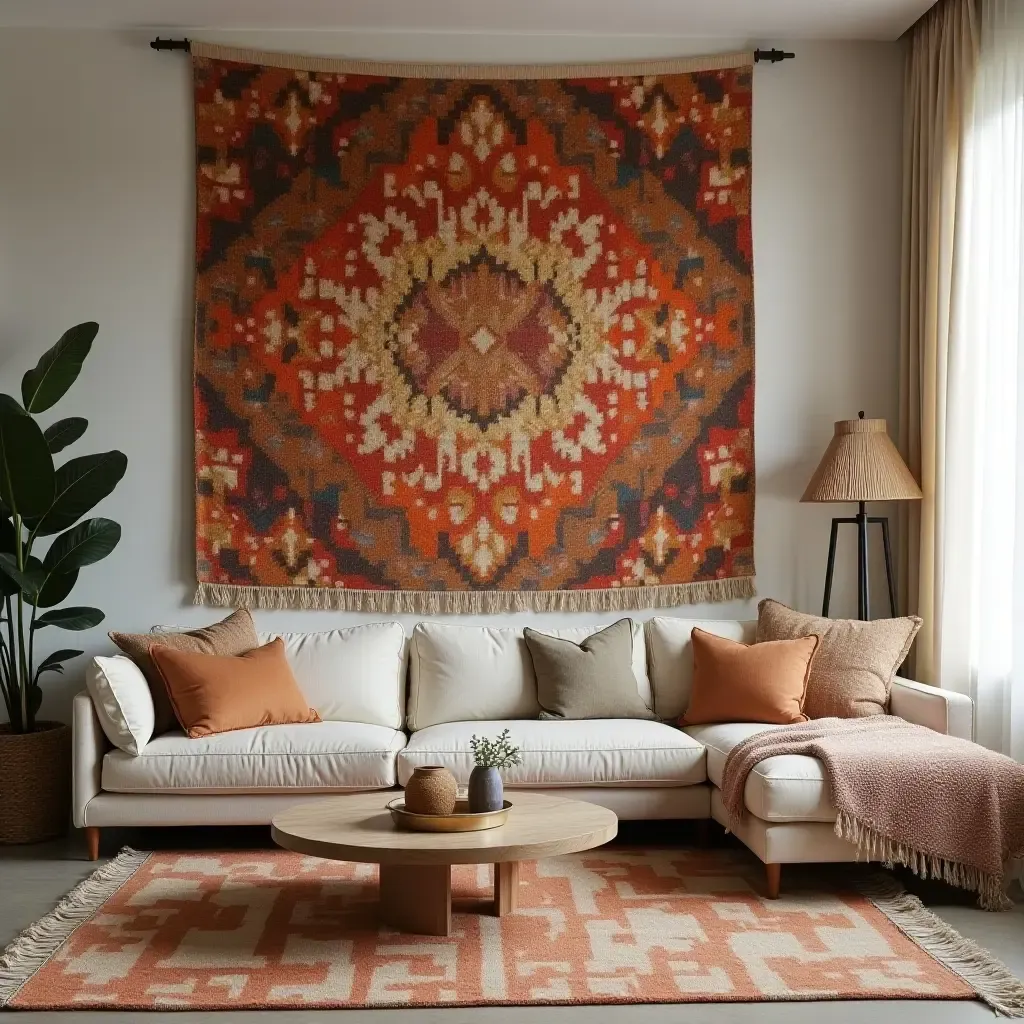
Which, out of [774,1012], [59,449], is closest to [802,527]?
[774,1012]

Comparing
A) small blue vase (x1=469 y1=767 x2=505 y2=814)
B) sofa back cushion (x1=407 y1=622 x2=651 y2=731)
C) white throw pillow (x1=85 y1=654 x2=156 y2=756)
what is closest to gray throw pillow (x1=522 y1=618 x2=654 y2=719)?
sofa back cushion (x1=407 y1=622 x2=651 y2=731)

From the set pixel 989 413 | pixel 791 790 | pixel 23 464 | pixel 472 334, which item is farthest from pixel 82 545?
pixel 989 413

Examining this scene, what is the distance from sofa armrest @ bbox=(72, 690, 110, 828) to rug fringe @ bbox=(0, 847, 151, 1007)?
21 cm

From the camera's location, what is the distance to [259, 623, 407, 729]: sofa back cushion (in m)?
4.59

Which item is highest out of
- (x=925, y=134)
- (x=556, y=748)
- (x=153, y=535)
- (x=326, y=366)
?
(x=925, y=134)

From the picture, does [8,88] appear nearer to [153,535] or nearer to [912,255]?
[153,535]

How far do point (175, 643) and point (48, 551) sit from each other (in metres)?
0.63

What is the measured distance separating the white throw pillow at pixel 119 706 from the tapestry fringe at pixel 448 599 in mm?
815

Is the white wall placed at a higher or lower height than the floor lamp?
higher

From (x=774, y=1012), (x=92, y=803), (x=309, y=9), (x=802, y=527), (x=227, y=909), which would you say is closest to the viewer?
(x=774, y=1012)

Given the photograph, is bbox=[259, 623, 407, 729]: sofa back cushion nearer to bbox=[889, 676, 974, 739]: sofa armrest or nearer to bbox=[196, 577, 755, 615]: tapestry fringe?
bbox=[196, 577, 755, 615]: tapestry fringe

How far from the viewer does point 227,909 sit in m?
3.45

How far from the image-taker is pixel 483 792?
333cm

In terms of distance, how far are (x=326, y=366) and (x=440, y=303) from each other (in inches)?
21.0
